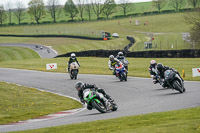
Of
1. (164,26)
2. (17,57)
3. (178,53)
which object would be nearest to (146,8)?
(164,26)

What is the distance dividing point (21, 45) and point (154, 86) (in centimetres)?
6350

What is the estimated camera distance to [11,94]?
21.1 m

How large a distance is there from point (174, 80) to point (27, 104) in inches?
238

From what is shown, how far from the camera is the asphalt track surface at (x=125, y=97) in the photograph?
1421 cm

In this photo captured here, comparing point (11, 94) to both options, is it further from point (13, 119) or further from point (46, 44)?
point (46, 44)

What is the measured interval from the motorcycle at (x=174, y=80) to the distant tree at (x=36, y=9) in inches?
5458

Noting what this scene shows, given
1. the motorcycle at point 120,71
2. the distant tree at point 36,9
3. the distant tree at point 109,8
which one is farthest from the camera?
the distant tree at point 36,9

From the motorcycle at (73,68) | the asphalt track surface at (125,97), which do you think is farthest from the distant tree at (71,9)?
the motorcycle at (73,68)

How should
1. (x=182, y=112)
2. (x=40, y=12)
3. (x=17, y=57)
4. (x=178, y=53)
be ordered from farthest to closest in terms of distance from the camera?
(x=40, y=12) < (x=17, y=57) < (x=178, y=53) < (x=182, y=112)

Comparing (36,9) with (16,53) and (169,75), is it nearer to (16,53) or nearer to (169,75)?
(16,53)

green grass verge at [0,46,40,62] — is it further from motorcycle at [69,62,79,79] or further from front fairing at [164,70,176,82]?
front fairing at [164,70,176,82]

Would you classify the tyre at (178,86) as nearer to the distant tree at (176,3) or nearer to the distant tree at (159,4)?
the distant tree at (176,3)

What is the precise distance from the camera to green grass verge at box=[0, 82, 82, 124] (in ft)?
54.3

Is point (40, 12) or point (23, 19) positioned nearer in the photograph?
point (40, 12)
